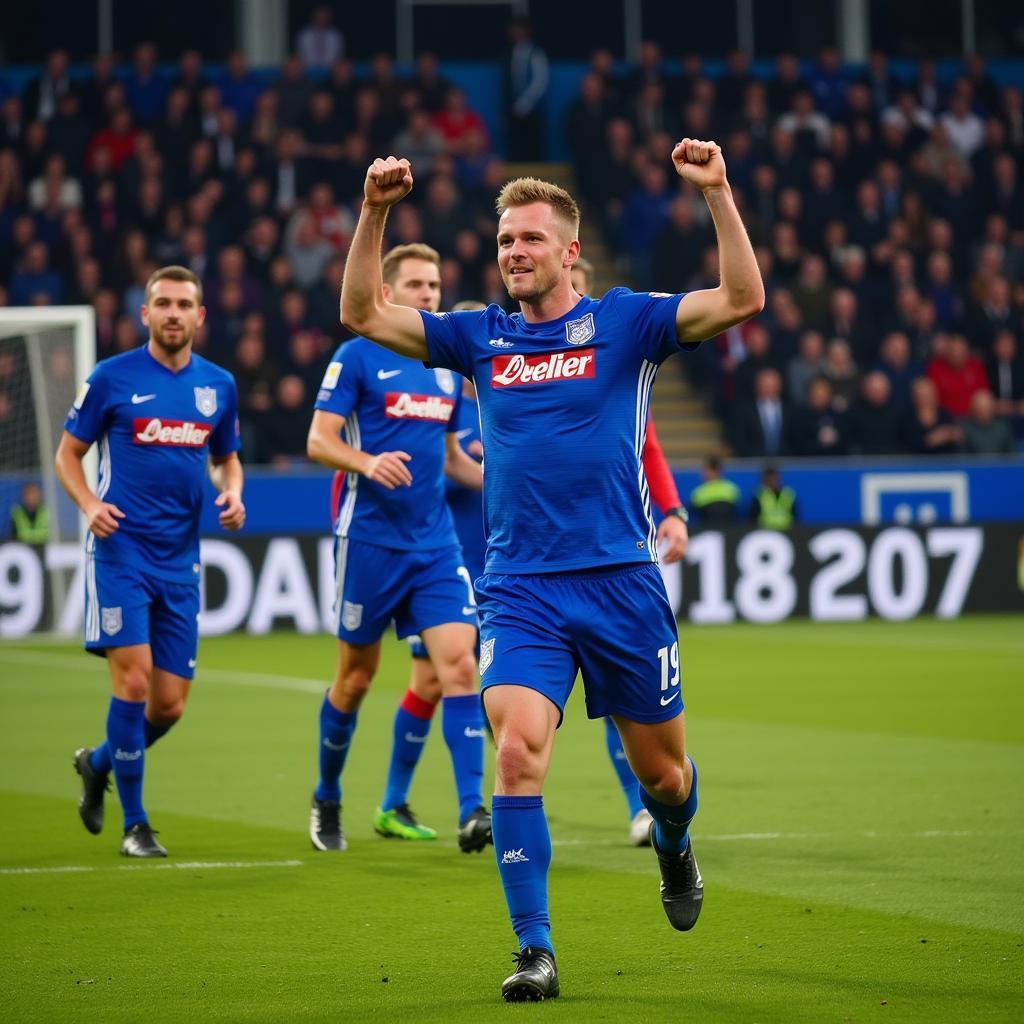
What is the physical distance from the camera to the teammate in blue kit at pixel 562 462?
18.3 ft

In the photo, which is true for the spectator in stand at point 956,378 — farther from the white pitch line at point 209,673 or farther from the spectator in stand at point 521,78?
the white pitch line at point 209,673

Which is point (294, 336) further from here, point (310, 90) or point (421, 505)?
point (421, 505)

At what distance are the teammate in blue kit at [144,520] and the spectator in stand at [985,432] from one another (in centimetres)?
1461

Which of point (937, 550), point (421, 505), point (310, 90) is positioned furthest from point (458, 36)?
point (421, 505)

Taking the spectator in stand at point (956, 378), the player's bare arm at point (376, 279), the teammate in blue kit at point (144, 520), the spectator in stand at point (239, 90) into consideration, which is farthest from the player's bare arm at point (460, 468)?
the spectator in stand at point (239, 90)

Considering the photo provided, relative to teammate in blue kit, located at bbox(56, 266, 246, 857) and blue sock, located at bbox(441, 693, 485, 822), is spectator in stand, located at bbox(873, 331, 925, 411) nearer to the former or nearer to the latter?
blue sock, located at bbox(441, 693, 485, 822)

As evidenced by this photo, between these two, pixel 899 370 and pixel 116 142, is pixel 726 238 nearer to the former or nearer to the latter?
pixel 899 370

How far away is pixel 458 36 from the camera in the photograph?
27.5 m

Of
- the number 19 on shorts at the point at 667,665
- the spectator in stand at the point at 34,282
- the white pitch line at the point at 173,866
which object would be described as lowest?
the white pitch line at the point at 173,866

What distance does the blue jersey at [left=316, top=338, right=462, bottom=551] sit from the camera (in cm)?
838

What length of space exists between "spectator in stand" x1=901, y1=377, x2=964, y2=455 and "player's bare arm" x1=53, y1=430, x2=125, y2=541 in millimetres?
14647

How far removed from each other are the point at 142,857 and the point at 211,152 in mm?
16111

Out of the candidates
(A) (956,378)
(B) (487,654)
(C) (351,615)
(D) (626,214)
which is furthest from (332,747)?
A: (D) (626,214)

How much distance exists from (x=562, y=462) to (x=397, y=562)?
9.16 ft
